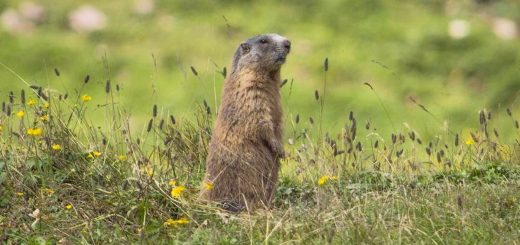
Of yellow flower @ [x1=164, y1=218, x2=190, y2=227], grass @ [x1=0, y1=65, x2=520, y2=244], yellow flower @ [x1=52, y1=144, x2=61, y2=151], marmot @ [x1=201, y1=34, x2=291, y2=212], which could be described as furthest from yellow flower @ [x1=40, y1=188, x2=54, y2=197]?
marmot @ [x1=201, y1=34, x2=291, y2=212]

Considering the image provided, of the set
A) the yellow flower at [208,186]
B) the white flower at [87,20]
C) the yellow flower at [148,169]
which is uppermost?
the white flower at [87,20]

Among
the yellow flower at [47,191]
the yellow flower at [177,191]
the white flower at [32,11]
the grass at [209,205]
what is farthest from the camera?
the white flower at [32,11]

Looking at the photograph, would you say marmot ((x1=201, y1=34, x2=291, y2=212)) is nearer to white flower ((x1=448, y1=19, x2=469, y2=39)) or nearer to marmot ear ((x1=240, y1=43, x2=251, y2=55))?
marmot ear ((x1=240, y1=43, x2=251, y2=55))

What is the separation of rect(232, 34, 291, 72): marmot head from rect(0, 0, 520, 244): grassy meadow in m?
0.26

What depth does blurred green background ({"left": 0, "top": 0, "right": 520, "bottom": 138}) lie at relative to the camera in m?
10.7

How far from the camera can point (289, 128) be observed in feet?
32.6

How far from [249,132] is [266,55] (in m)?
0.51

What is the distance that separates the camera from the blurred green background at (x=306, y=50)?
35.0 feet

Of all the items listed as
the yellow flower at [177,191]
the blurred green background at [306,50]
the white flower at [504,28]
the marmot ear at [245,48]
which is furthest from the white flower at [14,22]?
the yellow flower at [177,191]

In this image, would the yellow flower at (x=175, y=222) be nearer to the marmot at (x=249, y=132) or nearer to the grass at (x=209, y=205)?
the grass at (x=209, y=205)

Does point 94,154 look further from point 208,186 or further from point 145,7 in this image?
point 145,7

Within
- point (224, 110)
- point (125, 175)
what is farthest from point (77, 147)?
point (224, 110)

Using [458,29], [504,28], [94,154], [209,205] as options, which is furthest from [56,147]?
[504,28]

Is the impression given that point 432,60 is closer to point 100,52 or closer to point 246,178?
point 100,52
